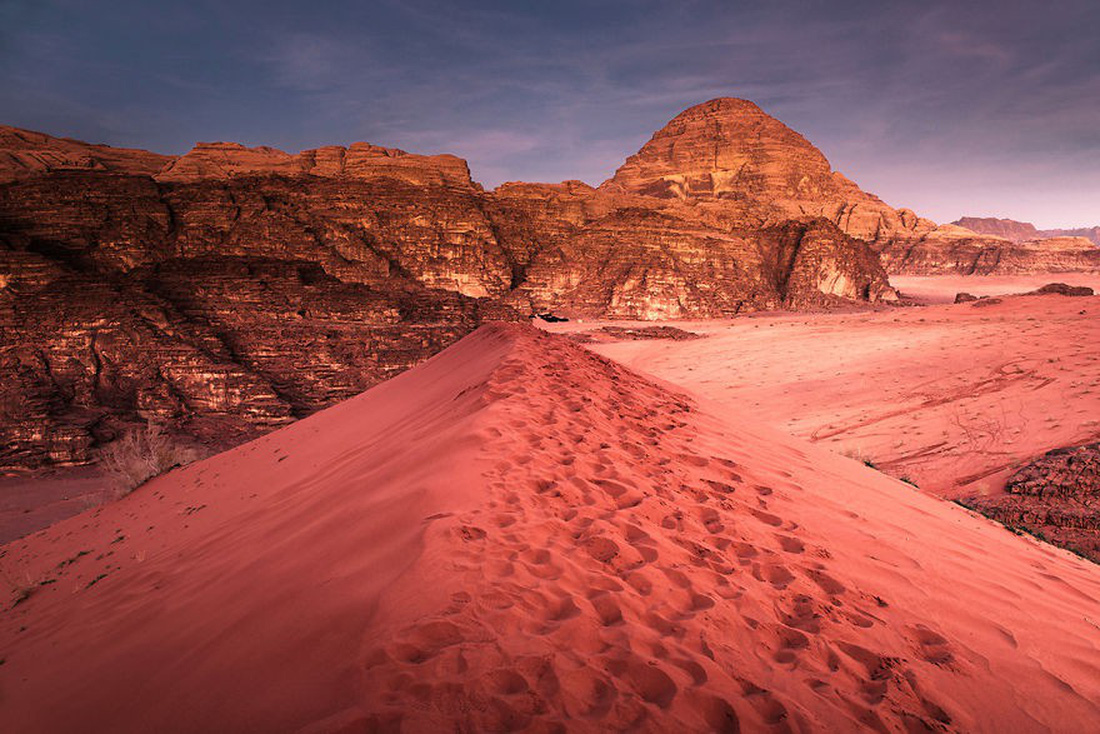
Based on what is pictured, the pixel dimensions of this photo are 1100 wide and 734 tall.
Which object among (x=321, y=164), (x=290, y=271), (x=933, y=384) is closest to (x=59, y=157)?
(x=321, y=164)

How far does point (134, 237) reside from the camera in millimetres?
28172

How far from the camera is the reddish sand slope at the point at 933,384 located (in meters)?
8.82

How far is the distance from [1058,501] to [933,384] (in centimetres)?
800

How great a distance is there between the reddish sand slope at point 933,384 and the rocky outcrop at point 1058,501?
17.3 inches

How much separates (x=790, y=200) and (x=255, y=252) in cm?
7724

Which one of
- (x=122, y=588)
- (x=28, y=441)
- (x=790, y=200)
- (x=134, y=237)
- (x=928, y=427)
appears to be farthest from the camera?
(x=790, y=200)

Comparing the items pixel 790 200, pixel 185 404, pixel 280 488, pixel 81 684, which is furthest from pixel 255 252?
pixel 790 200

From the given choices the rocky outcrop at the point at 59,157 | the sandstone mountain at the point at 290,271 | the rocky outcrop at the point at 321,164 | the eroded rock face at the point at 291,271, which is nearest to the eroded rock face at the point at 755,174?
the sandstone mountain at the point at 290,271

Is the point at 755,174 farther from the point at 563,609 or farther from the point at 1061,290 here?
the point at 563,609

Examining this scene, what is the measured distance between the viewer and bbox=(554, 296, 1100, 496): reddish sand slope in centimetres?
882

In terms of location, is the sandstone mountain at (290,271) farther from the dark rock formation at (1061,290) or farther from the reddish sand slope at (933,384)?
the dark rock formation at (1061,290)

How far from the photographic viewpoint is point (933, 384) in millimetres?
13500

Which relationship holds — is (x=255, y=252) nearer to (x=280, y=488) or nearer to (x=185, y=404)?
(x=185, y=404)

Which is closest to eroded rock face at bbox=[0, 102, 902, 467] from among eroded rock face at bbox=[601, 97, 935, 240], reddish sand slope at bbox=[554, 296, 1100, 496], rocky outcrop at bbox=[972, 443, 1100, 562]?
reddish sand slope at bbox=[554, 296, 1100, 496]
